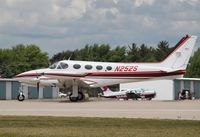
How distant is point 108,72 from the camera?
163 feet

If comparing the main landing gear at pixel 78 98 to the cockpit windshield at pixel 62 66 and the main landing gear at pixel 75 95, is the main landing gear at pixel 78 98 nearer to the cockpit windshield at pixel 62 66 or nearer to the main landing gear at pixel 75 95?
the main landing gear at pixel 75 95

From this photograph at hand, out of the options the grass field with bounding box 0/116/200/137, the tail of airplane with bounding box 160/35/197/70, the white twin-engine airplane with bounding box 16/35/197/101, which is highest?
the tail of airplane with bounding box 160/35/197/70

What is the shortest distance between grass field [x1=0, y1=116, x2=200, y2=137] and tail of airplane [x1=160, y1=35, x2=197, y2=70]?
90.7ft

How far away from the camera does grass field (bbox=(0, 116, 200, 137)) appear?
17250mm

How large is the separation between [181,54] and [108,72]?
22.6 ft

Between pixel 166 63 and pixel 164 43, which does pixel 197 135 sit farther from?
pixel 164 43

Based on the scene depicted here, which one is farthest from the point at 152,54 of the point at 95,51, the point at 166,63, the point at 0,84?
the point at 166,63

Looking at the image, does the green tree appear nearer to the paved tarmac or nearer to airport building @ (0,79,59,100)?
airport building @ (0,79,59,100)

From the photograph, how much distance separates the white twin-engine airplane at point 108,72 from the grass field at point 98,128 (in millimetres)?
24732

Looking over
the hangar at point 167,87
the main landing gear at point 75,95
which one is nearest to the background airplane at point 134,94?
the hangar at point 167,87

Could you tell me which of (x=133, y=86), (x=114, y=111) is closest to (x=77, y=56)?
(x=133, y=86)

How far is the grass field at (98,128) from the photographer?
1725cm

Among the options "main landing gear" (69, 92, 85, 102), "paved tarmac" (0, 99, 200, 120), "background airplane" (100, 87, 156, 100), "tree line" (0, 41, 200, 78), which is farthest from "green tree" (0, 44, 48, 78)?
"paved tarmac" (0, 99, 200, 120)

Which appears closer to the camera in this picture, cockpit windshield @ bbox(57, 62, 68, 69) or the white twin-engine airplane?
cockpit windshield @ bbox(57, 62, 68, 69)
